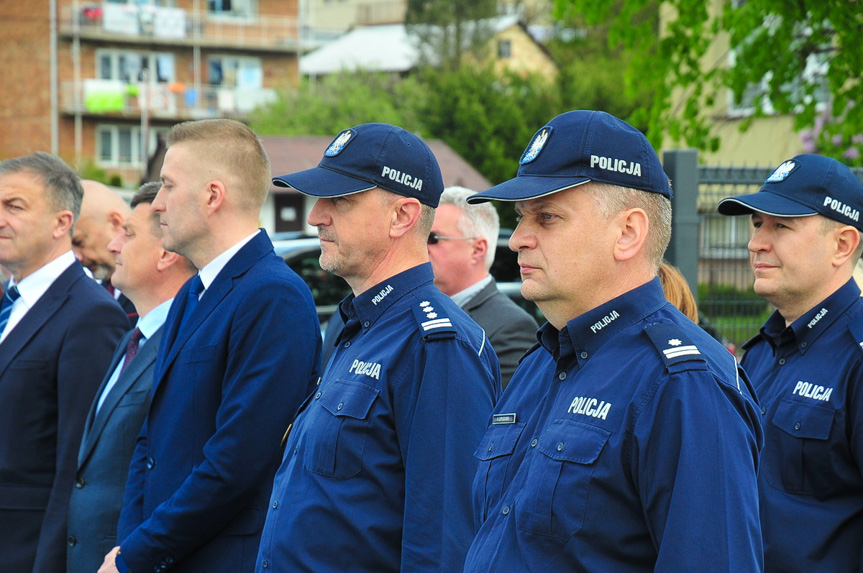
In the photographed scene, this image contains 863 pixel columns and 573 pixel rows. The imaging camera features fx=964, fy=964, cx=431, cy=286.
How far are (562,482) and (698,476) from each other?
0.29 metres

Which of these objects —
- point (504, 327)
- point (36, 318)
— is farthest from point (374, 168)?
point (36, 318)

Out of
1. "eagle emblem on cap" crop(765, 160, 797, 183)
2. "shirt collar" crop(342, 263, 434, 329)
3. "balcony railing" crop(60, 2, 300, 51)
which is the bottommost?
"shirt collar" crop(342, 263, 434, 329)

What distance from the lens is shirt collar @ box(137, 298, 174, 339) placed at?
4.02m

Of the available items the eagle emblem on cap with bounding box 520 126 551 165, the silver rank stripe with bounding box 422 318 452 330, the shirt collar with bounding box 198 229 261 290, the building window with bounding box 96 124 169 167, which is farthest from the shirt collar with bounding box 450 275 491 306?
the building window with bounding box 96 124 169 167

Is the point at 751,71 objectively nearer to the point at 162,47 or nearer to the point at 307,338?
the point at 307,338

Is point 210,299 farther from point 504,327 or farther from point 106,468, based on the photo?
point 504,327

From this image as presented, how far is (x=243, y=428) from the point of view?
125 inches

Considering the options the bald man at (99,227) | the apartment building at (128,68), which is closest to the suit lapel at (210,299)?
the bald man at (99,227)

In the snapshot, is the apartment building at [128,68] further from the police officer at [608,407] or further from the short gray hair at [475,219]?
the police officer at [608,407]

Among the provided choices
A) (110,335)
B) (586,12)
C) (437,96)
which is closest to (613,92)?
(437,96)

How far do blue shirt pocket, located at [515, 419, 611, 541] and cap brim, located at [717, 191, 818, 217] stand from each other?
165cm

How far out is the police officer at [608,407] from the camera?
190 centimetres

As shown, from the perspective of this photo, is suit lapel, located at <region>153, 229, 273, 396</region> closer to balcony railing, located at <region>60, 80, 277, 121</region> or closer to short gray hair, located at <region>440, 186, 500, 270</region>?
short gray hair, located at <region>440, 186, 500, 270</region>

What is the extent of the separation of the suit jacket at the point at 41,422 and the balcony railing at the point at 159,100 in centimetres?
4235
